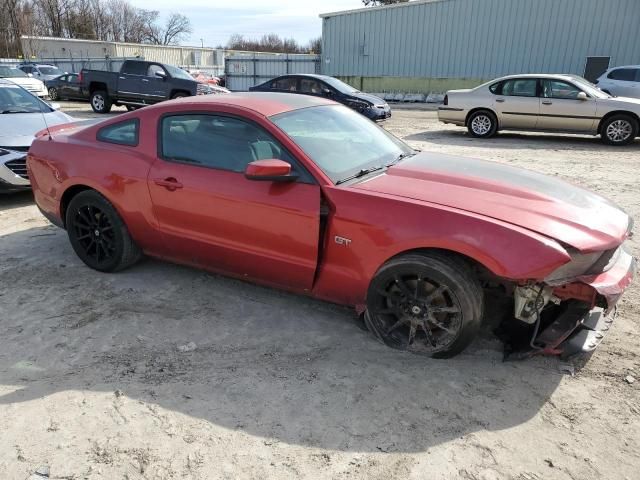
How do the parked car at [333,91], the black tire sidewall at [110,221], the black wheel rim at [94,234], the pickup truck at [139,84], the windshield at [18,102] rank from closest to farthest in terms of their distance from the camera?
the black tire sidewall at [110,221], the black wheel rim at [94,234], the windshield at [18,102], the parked car at [333,91], the pickup truck at [139,84]

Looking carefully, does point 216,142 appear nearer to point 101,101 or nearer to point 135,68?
point 135,68

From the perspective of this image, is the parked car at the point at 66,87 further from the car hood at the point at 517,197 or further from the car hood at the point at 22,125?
the car hood at the point at 517,197

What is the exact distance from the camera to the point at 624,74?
1470 cm

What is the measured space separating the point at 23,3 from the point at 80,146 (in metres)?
64.3

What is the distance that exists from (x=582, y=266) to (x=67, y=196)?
4055 millimetres

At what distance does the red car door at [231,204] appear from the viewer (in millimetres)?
3275

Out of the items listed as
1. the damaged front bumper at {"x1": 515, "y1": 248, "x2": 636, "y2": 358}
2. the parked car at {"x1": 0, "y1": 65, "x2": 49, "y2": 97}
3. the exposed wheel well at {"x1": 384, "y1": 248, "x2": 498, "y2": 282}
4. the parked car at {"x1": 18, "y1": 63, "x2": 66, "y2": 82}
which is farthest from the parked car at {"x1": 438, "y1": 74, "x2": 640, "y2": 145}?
the parked car at {"x1": 18, "y1": 63, "x2": 66, "y2": 82}

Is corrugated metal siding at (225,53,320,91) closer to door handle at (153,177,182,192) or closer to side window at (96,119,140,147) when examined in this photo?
side window at (96,119,140,147)

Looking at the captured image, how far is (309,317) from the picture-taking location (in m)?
3.65

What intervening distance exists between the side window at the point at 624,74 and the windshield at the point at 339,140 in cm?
1369

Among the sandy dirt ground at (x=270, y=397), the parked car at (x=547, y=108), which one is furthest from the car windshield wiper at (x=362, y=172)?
the parked car at (x=547, y=108)

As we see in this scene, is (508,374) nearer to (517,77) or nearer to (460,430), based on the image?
(460,430)

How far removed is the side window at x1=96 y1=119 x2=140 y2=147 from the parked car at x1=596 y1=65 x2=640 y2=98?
14.9m

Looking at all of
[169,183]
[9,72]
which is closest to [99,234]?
[169,183]
